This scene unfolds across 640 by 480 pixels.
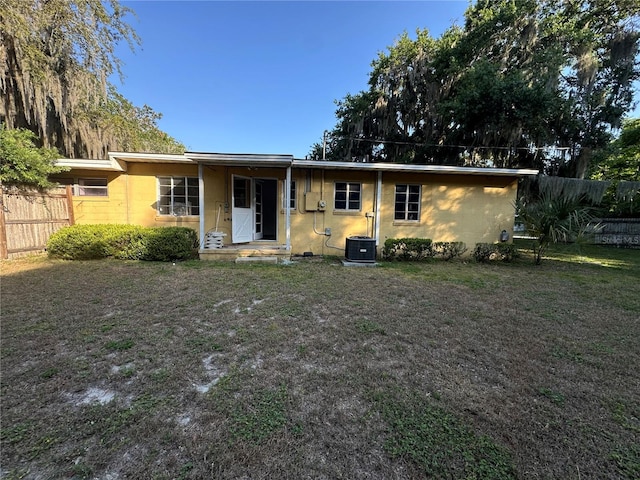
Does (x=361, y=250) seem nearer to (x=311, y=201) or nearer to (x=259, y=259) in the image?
(x=311, y=201)

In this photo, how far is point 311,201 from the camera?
26.8ft

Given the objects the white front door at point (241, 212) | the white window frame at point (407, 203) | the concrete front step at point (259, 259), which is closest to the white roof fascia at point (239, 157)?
the white front door at point (241, 212)

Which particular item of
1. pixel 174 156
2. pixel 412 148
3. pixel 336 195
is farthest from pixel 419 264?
pixel 412 148

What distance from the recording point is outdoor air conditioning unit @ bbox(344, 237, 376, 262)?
23.8 feet

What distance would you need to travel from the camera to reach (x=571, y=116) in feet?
35.2

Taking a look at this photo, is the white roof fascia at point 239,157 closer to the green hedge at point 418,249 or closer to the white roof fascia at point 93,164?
the white roof fascia at point 93,164

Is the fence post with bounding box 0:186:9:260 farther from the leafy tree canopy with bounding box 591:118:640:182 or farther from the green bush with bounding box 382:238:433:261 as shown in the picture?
the leafy tree canopy with bounding box 591:118:640:182

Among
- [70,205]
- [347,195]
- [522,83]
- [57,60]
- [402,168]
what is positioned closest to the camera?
[57,60]

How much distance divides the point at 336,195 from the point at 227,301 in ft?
17.1

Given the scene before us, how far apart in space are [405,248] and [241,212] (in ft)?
16.0

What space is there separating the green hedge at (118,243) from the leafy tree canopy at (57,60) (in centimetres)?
358

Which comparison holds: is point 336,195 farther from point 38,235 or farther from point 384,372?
point 38,235

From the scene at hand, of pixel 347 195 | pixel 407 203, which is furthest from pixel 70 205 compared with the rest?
pixel 407 203

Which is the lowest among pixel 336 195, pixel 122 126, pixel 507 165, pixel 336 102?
pixel 336 195
